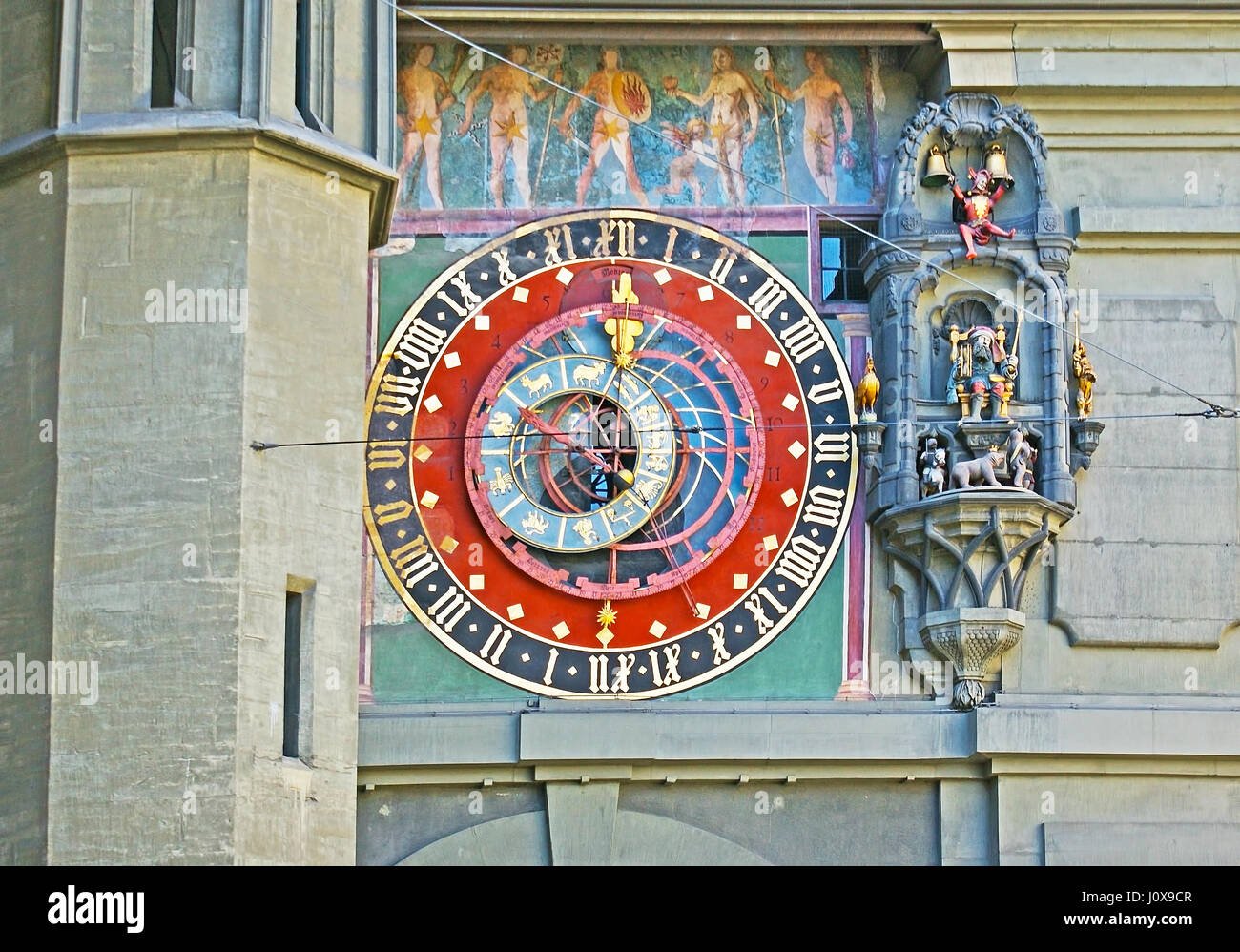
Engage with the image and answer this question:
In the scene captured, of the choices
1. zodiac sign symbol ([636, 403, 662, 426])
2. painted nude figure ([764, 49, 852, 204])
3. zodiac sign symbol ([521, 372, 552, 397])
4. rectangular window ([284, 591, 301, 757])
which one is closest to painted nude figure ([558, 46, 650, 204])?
painted nude figure ([764, 49, 852, 204])

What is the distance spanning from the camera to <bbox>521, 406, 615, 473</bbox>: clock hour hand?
19359 mm

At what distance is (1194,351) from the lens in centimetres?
1961

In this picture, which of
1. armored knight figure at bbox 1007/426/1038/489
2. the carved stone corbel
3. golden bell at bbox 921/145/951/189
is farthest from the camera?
golden bell at bbox 921/145/951/189

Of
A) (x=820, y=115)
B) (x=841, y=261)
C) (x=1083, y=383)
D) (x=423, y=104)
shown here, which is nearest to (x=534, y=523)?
(x=841, y=261)

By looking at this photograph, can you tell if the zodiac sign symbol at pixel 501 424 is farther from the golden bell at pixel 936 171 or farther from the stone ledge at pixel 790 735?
the golden bell at pixel 936 171

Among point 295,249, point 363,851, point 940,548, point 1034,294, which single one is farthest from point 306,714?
point 1034,294

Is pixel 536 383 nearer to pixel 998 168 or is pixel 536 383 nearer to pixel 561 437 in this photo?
pixel 561 437

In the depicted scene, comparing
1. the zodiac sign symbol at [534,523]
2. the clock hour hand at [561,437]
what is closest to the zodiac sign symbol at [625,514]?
the clock hour hand at [561,437]

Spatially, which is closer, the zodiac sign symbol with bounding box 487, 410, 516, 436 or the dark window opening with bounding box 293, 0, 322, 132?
the dark window opening with bounding box 293, 0, 322, 132

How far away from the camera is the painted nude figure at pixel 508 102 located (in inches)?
791

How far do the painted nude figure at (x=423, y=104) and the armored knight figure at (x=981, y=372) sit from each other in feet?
10.7

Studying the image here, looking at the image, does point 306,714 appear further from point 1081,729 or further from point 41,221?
point 1081,729

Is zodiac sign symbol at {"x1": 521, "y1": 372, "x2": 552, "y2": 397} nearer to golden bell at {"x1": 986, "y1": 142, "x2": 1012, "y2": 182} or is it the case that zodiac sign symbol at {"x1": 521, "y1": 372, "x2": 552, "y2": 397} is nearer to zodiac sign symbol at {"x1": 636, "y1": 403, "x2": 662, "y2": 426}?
zodiac sign symbol at {"x1": 636, "y1": 403, "x2": 662, "y2": 426}

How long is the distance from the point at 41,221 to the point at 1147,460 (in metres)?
6.34
